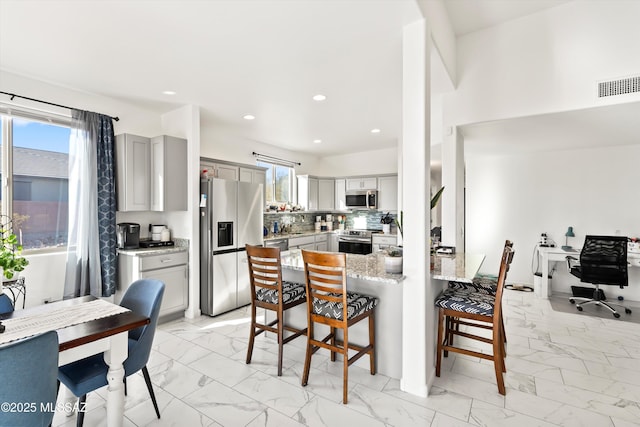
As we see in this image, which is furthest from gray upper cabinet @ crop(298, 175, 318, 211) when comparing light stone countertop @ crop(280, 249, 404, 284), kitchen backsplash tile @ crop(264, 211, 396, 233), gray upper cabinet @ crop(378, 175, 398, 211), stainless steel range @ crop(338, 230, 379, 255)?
light stone countertop @ crop(280, 249, 404, 284)

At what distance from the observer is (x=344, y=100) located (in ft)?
12.3

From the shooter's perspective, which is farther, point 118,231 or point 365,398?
point 118,231

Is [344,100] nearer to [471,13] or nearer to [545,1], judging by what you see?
[471,13]

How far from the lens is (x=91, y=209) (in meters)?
3.42

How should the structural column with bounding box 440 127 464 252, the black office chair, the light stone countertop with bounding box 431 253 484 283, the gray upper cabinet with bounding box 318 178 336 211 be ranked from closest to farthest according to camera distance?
the light stone countertop with bounding box 431 253 484 283 → the structural column with bounding box 440 127 464 252 → the black office chair → the gray upper cabinet with bounding box 318 178 336 211

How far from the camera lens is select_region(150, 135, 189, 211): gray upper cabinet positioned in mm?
3738

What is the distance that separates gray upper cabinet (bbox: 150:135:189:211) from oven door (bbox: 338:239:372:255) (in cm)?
349

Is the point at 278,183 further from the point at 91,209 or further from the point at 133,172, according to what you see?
the point at 91,209

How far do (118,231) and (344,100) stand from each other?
10.4 feet

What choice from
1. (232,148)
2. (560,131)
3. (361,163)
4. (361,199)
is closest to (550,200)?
(560,131)

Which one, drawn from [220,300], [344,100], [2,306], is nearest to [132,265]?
[220,300]

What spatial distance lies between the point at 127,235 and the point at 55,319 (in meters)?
2.24

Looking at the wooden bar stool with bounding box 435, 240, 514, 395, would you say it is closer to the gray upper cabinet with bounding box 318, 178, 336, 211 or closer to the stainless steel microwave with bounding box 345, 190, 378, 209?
the stainless steel microwave with bounding box 345, 190, 378, 209

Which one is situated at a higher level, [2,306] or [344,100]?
[344,100]
